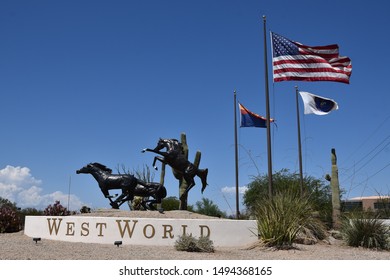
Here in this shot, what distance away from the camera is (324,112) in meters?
23.8

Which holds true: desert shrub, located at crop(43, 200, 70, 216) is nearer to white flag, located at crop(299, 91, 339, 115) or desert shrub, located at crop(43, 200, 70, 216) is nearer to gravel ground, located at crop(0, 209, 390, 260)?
gravel ground, located at crop(0, 209, 390, 260)

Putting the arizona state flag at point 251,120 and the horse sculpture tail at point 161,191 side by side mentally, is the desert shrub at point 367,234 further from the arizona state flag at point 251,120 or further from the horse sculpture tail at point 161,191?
the arizona state flag at point 251,120

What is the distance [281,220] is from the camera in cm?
1405

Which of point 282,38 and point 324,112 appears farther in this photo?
point 324,112

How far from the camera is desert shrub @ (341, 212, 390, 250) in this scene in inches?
588

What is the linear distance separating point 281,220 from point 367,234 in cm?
322

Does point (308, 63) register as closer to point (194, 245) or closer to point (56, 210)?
point (194, 245)

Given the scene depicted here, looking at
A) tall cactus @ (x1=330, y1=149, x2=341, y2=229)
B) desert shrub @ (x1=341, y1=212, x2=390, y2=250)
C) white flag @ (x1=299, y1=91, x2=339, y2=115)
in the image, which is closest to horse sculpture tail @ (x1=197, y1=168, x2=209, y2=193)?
desert shrub @ (x1=341, y1=212, x2=390, y2=250)

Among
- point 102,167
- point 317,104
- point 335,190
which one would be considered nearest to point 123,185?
point 102,167

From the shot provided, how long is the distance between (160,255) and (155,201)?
6894 mm

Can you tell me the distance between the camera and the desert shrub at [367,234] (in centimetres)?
1493

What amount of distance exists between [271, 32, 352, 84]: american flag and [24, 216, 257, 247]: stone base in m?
6.05
